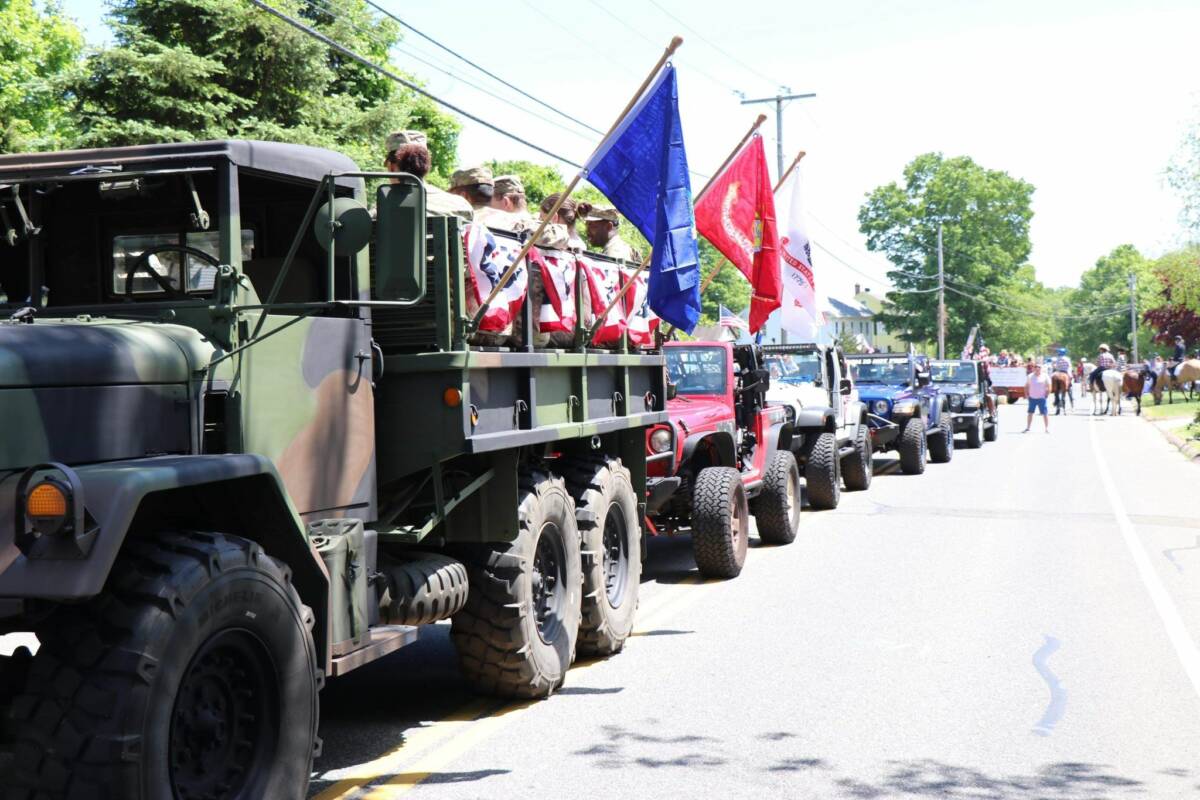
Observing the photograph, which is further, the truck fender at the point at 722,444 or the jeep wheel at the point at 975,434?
the jeep wheel at the point at 975,434

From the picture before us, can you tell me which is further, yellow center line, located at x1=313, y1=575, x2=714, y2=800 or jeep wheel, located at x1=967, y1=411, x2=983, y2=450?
jeep wheel, located at x1=967, y1=411, x2=983, y2=450

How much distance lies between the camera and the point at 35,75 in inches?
1441

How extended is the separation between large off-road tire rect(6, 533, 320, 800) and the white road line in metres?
4.88

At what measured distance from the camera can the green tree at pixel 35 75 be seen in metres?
26.5

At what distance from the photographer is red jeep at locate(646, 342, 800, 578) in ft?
35.0

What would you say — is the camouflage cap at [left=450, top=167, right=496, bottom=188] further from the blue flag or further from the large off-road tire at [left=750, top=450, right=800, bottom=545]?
the large off-road tire at [left=750, top=450, right=800, bottom=545]

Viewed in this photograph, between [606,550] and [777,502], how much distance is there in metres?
5.11

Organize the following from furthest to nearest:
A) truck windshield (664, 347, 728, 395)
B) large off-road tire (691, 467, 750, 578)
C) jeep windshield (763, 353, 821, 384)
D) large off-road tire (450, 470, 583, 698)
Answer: jeep windshield (763, 353, 821, 384)
truck windshield (664, 347, 728, 395)
large off-road tire (691, 467, 750, 578)
large off-road tire (450, 470, 583, 698)

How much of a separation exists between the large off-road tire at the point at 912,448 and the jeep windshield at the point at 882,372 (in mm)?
2054

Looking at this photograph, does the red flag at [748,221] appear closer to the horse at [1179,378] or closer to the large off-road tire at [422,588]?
the large off-road tire at [422,588]

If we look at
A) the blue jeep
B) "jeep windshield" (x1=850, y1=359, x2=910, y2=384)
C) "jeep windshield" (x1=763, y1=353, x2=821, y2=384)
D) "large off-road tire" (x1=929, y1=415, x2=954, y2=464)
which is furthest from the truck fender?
"large off-road tire" (x1=929, y1=415, x2=954, y2=464)

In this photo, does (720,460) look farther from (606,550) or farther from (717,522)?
(606,550)

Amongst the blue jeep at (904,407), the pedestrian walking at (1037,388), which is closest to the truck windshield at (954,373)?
the blue jeep at (904,407)

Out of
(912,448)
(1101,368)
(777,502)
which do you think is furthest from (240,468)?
Result: (1101,368)
